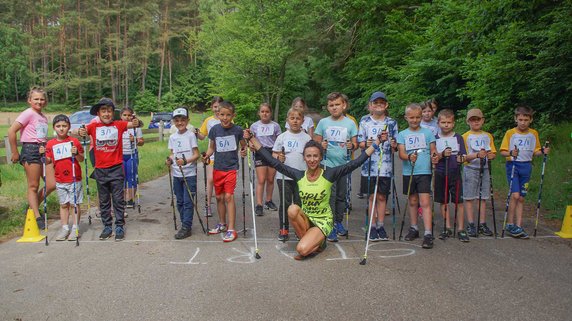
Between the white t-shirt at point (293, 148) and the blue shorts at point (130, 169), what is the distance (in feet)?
9.91

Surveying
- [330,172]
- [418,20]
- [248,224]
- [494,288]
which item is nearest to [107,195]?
[248,224]

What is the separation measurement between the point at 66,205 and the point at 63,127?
112 cm

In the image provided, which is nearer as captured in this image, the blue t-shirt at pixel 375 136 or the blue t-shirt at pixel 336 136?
the blue t-shirt at pixel 375 136

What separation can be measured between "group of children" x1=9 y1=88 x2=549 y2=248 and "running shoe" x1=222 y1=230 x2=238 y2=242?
0.9 inches

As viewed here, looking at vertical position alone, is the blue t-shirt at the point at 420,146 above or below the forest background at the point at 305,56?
below

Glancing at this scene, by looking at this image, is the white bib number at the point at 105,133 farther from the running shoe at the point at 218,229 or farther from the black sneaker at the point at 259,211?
the black sneaker at the point at 259,211

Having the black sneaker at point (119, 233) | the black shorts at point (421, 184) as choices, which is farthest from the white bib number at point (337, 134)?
the black sneaker at point (119, 233)

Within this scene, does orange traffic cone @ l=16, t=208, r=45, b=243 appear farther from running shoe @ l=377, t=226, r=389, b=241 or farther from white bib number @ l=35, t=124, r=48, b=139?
running shoe @ l=377, t=226, r=389, b=241

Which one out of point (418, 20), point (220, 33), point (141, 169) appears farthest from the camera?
point (220, 33)

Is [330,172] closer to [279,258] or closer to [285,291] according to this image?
[279,258]

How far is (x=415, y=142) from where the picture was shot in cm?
589

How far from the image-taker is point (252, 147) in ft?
19.2

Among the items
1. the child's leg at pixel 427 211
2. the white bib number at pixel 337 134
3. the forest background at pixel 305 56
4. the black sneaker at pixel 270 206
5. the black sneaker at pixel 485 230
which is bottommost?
the black sneaker at pixel 485 230

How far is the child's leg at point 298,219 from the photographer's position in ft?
16.8
